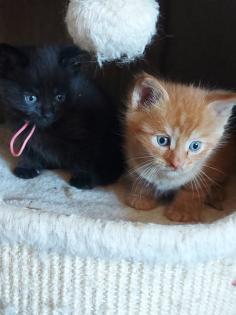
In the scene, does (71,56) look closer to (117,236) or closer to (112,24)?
(112,24)

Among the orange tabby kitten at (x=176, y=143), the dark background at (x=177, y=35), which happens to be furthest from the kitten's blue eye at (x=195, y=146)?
the dark background at (x=177, y=35)

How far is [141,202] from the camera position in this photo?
1140 mm

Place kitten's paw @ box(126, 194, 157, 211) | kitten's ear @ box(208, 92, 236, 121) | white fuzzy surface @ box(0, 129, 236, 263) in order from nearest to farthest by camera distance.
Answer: white fuzzy surface @ box(0, 129, 236, 263) < kitten's ear @ box(208, 92, 236, 121) < kitten's paw @ box(126, 194, 157, 211)

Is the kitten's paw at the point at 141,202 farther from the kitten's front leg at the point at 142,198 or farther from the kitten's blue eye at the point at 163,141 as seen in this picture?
the kitten's blue eye at the point at 163,141

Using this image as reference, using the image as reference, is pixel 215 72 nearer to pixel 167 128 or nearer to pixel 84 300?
pixel 167 128

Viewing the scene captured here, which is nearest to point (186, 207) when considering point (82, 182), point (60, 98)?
point (82, 182)

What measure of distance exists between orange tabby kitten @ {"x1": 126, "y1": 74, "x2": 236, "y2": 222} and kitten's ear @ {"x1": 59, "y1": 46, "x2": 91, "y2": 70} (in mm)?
155

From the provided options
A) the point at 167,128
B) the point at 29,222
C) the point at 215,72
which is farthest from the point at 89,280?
the point at 215,72

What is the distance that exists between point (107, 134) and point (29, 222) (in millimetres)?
409

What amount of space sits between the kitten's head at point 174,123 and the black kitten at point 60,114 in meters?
0.13

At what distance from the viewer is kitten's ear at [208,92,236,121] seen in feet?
3.31

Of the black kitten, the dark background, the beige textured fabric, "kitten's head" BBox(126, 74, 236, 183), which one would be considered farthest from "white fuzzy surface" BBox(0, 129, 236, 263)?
the dark background

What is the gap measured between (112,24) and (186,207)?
0.44 metres

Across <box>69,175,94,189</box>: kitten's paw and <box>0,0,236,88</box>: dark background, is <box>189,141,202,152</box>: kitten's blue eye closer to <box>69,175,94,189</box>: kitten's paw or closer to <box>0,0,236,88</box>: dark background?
<box>69,175,94,189</box>: kitten's paw
